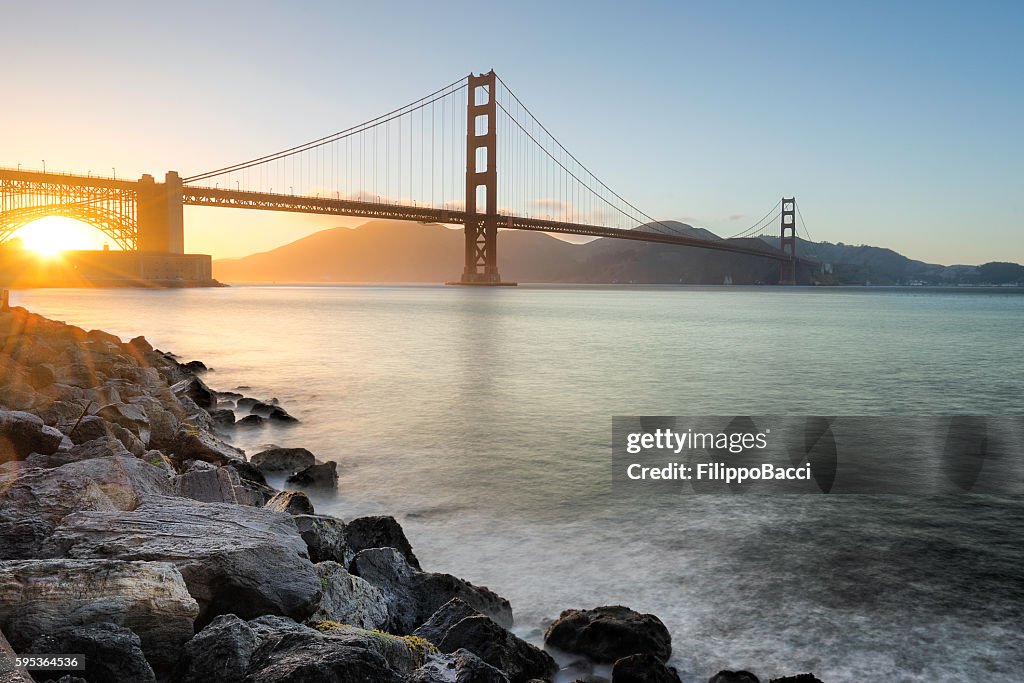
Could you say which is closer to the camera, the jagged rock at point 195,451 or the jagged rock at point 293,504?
the jagged rock at point 293,504

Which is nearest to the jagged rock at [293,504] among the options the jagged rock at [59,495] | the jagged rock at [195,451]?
the jagged rock at [59,495]

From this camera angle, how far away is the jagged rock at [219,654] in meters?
1.93

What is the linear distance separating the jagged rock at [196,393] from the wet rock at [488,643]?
274 inches

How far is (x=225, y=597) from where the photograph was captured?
241 cm

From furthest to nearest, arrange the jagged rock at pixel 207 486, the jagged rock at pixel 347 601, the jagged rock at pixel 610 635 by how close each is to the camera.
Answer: the jagged rock at pixel 207 486 → the jagged rock at pixel 610 635 → the jagged rock at pixel 347 601

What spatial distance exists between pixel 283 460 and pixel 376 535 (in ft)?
8.11

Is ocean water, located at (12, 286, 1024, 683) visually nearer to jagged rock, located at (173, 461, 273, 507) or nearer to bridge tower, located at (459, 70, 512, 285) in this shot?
jagged rock, located at (173, 461, 273, 507)

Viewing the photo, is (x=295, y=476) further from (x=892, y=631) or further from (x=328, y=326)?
(x=328, y=326)

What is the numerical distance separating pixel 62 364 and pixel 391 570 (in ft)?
22.3

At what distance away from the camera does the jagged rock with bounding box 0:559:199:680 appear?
2.05 meters

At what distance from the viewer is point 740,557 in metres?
4.18

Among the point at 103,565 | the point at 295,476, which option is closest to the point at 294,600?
the point at 103,565

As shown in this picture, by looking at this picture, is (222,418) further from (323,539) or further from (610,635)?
(610,635)

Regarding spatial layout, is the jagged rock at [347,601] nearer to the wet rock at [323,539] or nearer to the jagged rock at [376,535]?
the wet rock at [323,539]
